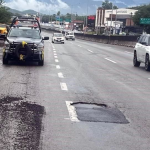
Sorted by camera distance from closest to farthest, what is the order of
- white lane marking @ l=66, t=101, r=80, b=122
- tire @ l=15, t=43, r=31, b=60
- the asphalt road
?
the asphalt road < white lane marking @ l=66, t=101, r=80, b=122 < tire @ l=15, t=43, r=31, b=60

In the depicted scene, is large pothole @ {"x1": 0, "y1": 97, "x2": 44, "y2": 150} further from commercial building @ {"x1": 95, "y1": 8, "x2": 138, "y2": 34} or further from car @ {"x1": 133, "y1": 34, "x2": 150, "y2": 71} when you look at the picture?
commercial building @ {"x1": 95, "y1": 8, "x2": 138, "y2": 34}

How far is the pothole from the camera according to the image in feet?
29.3

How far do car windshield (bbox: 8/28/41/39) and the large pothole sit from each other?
1024 cm

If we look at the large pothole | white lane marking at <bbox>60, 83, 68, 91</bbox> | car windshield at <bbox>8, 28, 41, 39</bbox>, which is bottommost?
white lane marking at <bbox>60, 83, 68, 91</bbox>

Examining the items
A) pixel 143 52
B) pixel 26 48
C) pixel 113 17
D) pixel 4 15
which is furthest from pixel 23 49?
pixel 113 17

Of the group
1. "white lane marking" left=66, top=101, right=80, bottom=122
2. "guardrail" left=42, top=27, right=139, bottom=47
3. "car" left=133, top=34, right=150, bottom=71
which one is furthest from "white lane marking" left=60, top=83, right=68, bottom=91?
"guardrail" left=42, top=27, right=139, bottom=47

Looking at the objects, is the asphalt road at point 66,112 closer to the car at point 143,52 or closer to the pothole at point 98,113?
the pothole at point 98,113

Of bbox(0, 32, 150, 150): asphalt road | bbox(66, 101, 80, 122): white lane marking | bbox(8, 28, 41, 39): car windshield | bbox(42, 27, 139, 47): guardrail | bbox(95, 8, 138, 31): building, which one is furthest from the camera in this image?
bbox(95, 8, 138, 31): building

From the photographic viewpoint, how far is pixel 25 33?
20781mm

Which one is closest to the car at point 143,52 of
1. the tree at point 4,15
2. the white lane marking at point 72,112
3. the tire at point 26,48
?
the tire at point 26,48

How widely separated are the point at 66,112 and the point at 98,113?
2.30 ft

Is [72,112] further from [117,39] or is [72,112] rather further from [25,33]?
[117,39]

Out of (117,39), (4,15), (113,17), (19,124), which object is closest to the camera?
(19,124)

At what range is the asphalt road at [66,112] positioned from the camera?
7.07m
